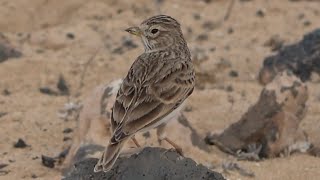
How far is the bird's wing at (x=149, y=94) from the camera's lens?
17.2ft

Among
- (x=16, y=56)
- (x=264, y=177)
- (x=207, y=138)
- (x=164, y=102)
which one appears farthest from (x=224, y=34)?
(x=164, y=102)

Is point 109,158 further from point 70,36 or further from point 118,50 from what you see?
point 70,36

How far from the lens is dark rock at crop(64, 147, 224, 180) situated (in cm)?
518

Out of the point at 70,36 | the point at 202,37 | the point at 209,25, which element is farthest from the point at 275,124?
the point at 209,25

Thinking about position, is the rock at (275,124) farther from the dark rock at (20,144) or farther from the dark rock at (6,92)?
the dark rock at (6,92)

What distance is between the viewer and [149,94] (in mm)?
5480

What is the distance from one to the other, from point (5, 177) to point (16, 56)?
10.8 feet

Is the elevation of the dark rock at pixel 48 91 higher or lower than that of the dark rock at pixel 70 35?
lower

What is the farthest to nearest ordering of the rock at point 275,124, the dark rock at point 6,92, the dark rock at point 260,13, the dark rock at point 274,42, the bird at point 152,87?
the dark rock at point 260,13 → the dark rock at point 274,42 → the dark rock at point 6,92 → the rock at point 275,124 → the bird at point 152,87

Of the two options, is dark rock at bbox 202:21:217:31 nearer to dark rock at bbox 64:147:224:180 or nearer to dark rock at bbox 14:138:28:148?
dark rock at bbox 14:138:28:148

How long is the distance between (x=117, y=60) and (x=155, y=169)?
15.8 feet

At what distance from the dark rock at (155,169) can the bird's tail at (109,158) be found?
0.19 meters

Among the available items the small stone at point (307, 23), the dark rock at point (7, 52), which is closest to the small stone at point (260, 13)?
the small stone at point (307, 23)

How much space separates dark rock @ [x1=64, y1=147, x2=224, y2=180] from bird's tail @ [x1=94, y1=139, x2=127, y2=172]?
194 mm
